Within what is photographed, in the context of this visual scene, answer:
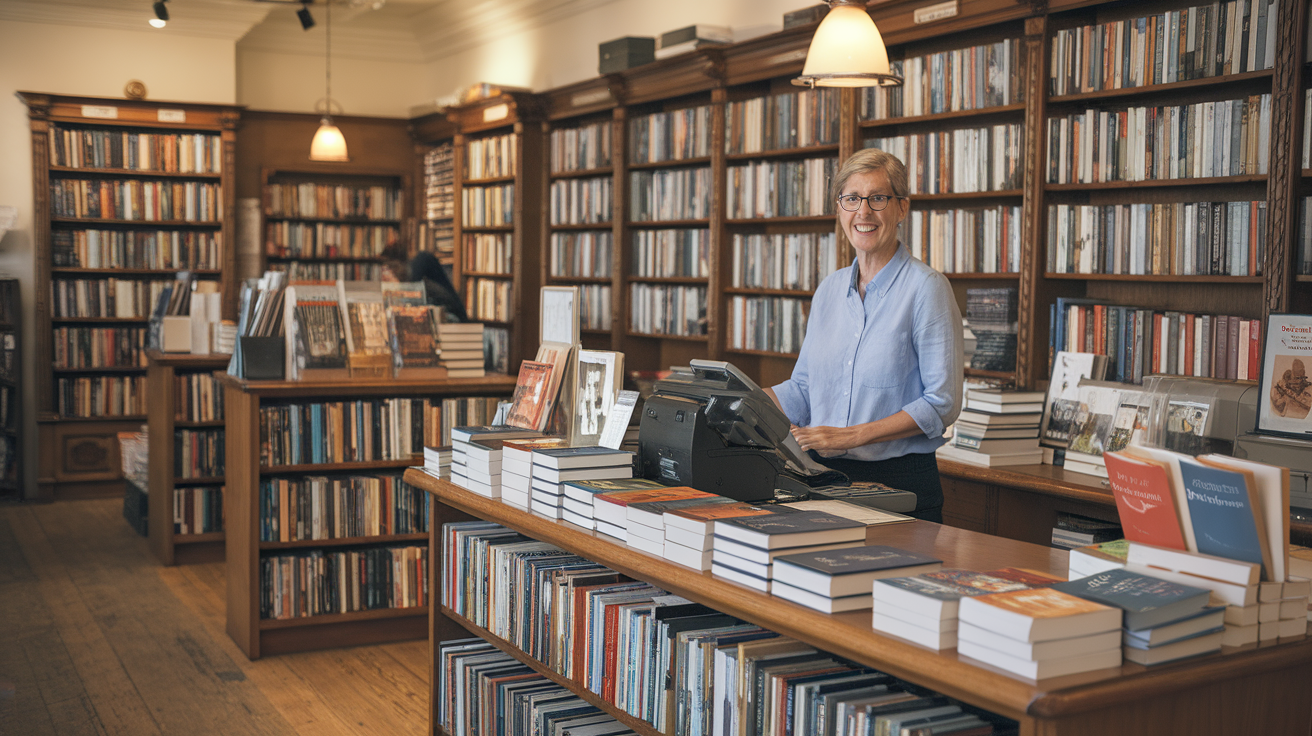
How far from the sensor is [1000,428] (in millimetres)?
3670

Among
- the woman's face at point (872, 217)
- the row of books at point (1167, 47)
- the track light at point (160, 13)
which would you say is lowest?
the woman's face at point (872, 217)

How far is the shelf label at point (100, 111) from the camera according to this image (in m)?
7.88

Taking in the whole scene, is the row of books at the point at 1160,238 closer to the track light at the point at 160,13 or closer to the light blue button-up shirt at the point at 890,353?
the light blue button-up shirt at the point at 890,353

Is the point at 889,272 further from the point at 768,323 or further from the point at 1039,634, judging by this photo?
the point at 768,323

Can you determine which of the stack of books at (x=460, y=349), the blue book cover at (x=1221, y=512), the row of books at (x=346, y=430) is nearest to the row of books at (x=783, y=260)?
the stack of books at (x=460, y=349)

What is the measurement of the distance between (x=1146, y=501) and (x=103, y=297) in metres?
8.01

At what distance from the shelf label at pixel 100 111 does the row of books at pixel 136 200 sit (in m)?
0.47

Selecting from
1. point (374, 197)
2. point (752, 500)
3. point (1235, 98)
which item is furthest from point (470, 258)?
point (752, 500)

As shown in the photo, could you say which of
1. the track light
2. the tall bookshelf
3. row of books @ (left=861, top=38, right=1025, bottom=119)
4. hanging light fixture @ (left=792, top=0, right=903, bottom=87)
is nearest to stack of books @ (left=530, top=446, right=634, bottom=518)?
hanging light fixture @ (left=792, top=0, right=903, bottom=87)

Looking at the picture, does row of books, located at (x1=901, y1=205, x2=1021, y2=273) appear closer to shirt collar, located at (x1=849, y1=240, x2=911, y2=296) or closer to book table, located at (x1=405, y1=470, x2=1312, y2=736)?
shirt collar, located at (x1=849, y1=240, x2=911, y2=296)

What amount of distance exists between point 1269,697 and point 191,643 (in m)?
4.15

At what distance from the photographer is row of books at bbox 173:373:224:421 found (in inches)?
231

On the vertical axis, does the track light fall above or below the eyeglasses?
above

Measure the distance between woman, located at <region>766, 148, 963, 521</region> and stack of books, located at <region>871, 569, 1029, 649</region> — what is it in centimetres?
101
